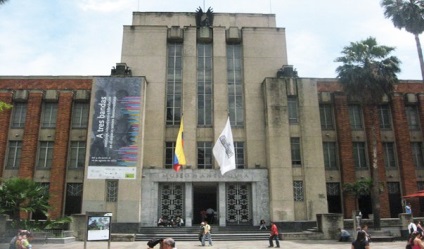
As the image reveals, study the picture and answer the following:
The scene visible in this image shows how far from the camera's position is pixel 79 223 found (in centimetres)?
2480

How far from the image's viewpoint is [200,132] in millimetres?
32156

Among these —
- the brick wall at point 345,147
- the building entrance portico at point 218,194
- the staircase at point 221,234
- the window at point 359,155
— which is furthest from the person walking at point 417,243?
the window at point 359,155

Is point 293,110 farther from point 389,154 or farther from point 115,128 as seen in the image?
point 115,128

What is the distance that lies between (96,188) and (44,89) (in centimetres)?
1268

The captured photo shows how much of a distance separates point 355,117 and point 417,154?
6.77m

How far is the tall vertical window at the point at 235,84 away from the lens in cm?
3278

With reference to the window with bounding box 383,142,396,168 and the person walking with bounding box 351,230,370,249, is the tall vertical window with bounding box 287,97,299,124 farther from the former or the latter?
the person walking with bounding box 351,230,370,249

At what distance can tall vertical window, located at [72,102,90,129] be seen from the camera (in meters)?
33.9

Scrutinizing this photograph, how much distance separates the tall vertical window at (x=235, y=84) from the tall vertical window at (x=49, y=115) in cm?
1614

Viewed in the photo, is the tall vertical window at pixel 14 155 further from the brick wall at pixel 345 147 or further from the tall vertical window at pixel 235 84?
the brick wall at pixel 345 147

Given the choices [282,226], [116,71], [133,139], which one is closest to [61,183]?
[133,139]

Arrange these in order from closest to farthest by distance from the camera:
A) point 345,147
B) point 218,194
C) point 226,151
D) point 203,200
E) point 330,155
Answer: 1. point 226,151
2. point 218,194
3. point 345,147
4. point 330,155
5. point 203,200

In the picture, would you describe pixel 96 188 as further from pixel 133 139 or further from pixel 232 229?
pixel 232 229

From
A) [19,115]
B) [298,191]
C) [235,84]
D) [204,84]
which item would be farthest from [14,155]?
[298,191]
